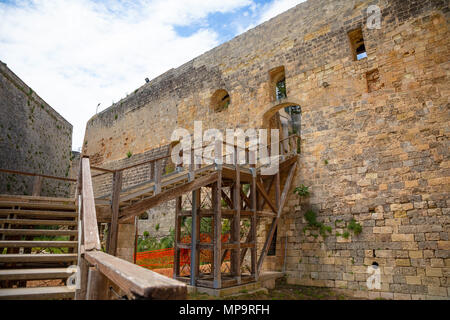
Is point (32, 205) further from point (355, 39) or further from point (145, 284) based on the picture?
point (355, 39)

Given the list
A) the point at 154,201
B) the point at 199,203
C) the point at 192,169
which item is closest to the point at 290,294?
the point at 199,203

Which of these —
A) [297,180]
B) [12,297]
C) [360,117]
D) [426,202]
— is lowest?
[12,297]

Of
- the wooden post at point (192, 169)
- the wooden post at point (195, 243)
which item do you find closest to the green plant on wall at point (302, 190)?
the wooden post at point (195, 243)

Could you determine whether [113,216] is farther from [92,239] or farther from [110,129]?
[110,129]

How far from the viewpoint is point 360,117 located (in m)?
8.10

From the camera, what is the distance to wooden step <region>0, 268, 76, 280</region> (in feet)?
9.49

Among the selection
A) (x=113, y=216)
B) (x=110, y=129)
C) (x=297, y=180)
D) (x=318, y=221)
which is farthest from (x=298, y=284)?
(x=110, y=129)

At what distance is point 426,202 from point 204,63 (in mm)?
9516

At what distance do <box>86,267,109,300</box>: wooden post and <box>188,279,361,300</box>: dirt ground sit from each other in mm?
4306

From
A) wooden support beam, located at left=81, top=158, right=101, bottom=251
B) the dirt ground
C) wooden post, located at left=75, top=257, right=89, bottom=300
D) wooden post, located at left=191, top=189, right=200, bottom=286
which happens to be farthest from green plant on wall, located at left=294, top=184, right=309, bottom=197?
wooden post, located at left=75, top=257, right=89, bottom=300

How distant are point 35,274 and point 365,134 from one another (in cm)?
780

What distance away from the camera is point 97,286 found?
202cm

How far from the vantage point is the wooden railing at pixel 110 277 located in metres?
1.34

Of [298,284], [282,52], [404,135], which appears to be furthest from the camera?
[282,52]
